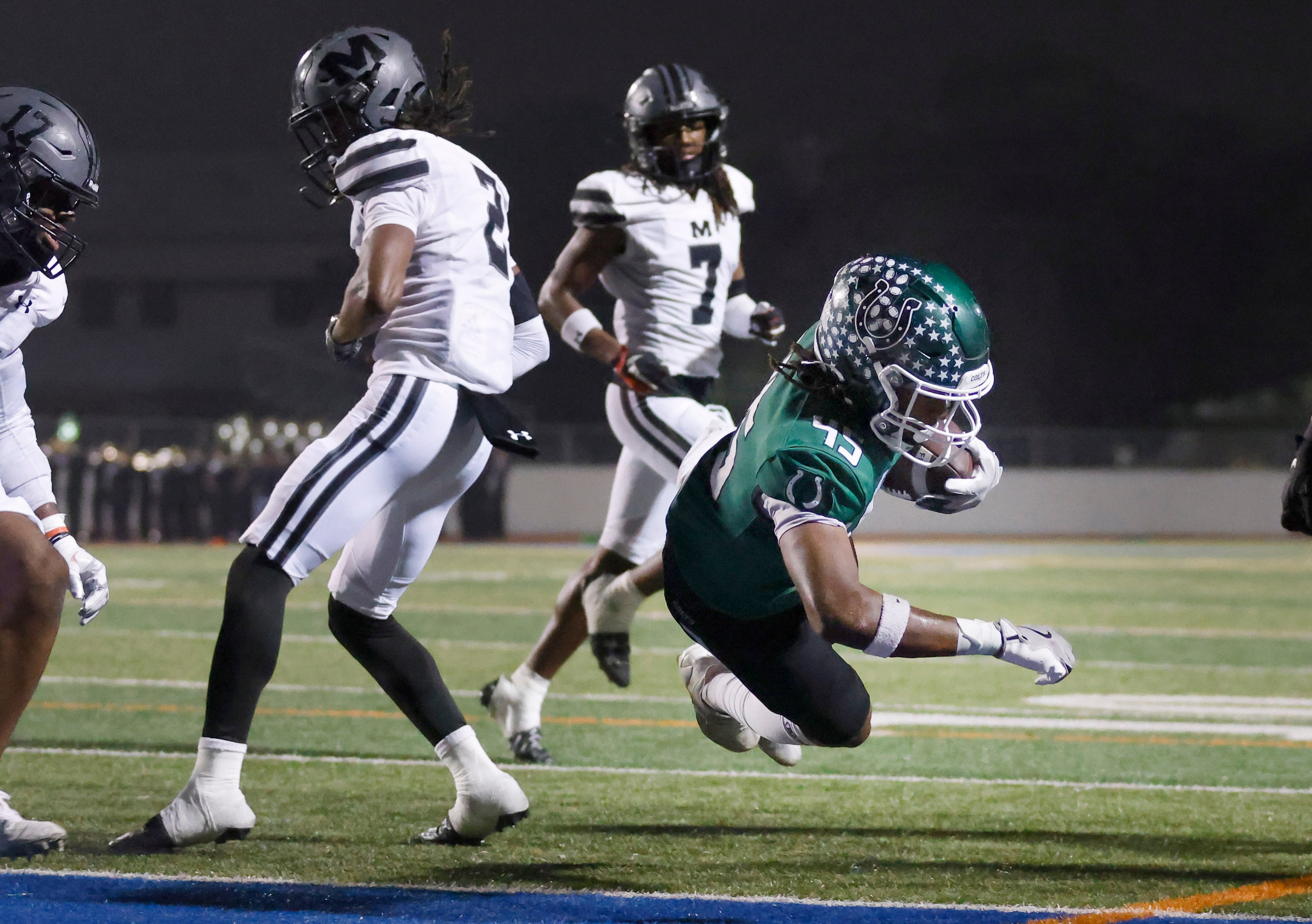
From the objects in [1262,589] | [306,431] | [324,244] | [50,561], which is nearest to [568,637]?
[50,561]

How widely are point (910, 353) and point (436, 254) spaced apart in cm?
131

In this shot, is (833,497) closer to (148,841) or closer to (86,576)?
(148,841)

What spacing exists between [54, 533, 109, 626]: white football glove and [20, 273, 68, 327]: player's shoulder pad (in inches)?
20.2

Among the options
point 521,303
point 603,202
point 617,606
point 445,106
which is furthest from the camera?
point 603,202

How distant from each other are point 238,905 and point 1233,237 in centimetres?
3844

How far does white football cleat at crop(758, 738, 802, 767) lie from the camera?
402 centimetres

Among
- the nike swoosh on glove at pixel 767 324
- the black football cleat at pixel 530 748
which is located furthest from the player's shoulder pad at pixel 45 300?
the nike swoosh on glove at pixel 767 324

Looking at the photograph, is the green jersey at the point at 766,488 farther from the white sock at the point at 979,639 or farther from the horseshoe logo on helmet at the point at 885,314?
the white sock at the point at 979,639

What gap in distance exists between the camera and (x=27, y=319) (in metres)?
3.73

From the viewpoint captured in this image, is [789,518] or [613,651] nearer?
[789,518]

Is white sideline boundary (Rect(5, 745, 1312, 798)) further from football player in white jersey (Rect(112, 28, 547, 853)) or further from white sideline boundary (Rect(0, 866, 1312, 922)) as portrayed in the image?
white sideline boundary (Rect(0, 866, 1312, 922))

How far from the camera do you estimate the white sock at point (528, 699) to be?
5.28 meters

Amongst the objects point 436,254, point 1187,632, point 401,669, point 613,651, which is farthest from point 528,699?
point 1187,632

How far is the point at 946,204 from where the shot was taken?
3822 cm
